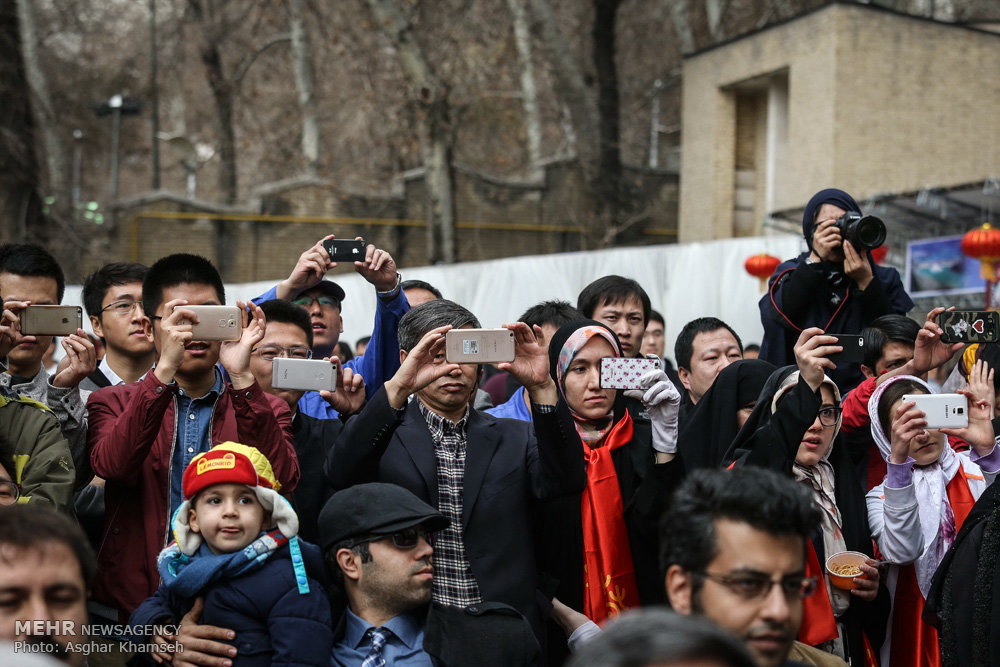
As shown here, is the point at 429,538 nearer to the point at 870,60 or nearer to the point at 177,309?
the point at 177,309

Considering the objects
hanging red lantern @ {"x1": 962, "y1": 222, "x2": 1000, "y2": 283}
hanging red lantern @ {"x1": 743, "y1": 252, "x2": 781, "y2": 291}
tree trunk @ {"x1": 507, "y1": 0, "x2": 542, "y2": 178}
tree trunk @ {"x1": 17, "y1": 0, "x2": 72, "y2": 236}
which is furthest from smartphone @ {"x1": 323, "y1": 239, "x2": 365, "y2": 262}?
tree trunk @ {"x1": 17, "y1": 0, "x2": 72, "y2": 236}

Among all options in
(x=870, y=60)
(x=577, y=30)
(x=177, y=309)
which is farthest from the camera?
(x=577, y=30)

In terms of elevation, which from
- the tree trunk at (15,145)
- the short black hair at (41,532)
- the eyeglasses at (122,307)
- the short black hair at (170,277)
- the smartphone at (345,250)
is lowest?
the short black hair at (41,532)

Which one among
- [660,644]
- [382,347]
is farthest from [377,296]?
[660,644]

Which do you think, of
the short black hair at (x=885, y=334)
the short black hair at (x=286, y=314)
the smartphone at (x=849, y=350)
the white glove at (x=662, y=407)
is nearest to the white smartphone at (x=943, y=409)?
the smartphone at (x=849, y=350)

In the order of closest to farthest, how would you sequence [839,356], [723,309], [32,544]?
1. [32,544]
2. [839,356]
3. [723,309]

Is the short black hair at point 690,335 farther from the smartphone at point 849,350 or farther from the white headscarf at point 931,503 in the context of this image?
the smartphone at point 849,350

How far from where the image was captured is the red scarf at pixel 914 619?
4039 mm

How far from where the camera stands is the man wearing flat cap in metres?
3.20

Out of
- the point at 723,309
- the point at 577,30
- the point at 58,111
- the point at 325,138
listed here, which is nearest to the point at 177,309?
the point at 723,309

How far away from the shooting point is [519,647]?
3.21 metres

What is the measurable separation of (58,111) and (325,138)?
7.33 m

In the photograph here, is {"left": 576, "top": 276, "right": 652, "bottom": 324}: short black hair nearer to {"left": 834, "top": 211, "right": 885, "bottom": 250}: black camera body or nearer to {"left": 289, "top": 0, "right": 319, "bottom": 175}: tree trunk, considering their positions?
{"left": 834, "top": 211, "right": 885, "bottom": 250}: black camera body

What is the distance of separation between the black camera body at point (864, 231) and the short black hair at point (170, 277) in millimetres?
2669
